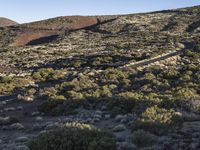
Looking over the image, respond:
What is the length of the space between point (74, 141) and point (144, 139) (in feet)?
8.08

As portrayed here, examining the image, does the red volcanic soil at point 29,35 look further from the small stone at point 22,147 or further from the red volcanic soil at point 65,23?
the small stone at point 22,147

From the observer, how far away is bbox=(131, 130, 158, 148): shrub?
52.2ft

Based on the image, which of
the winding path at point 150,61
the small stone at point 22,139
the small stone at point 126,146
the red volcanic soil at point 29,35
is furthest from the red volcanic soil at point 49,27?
the small stone at point 126,146

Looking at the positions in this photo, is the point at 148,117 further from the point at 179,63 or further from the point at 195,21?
the point at 195,21

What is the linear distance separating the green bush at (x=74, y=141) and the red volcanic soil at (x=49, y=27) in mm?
86614

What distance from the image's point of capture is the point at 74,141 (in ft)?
50.6

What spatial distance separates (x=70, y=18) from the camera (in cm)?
12375

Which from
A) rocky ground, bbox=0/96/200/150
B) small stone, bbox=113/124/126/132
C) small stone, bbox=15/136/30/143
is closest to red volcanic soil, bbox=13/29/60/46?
rocky ground, bbox=0/96/200/150

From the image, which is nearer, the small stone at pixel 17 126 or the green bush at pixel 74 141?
the green bush at pixel 74 141

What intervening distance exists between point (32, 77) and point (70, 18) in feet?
271

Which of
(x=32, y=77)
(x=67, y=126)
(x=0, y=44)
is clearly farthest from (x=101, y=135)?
(x=0, y=44)

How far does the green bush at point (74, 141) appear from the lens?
15047 mm

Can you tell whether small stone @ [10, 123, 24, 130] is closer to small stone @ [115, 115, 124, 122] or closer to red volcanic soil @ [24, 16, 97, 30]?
small stone @ [115, 115, 124, 122]

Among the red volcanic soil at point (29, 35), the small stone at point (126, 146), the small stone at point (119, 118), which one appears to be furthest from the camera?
the red volcanic soil at point (29, 35)
